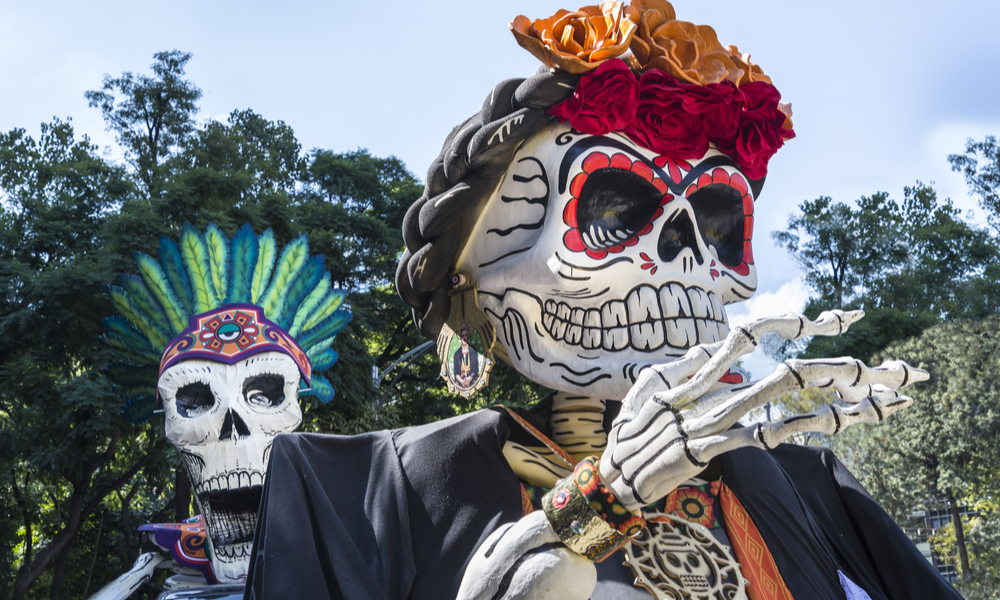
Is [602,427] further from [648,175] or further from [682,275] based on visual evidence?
[648,175]

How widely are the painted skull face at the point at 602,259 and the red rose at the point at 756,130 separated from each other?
5 cm

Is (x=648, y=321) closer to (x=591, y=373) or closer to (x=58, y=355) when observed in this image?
(x=591, y=373)

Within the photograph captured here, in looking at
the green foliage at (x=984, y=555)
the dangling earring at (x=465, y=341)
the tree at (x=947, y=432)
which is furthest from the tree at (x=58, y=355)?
the green foliage at (x=984, y=555)

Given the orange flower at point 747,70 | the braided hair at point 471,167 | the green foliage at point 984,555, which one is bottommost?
the green foliage at point 984,555

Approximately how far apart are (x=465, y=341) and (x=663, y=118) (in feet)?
3.15

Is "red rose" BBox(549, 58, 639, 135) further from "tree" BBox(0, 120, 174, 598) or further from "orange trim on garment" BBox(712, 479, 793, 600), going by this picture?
"tree" BBox(0, 120, 174, 598)

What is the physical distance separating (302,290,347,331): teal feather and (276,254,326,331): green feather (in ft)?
0.40

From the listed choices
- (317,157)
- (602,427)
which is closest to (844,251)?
(317,157)

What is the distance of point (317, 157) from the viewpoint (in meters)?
17.9

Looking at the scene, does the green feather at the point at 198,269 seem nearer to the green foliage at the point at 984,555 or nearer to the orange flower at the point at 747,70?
the orange flower at the point at 747,70

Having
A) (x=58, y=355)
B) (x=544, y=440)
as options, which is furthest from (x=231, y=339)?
(x=58, y=355)

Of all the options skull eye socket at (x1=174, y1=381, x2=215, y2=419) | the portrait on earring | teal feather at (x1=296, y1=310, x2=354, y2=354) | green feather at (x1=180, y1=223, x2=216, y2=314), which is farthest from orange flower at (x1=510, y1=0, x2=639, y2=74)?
green feather at (x1=180, y1=223, x2=216, y2=314)

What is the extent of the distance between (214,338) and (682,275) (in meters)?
3.63

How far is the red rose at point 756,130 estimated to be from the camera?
267 cm
